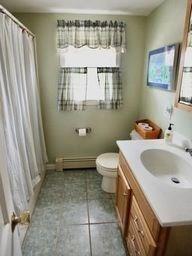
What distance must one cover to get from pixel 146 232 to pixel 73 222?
1072mm

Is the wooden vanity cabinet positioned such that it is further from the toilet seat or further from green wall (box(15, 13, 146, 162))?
green wall (box(15, 13, 146, 162))

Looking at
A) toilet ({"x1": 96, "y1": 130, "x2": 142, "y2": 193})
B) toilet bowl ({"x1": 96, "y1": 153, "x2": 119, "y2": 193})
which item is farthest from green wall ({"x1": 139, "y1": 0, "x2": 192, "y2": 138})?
toilet bowl ({"x1": 96, "y1": 153, "x2": 119, "y2": 193})

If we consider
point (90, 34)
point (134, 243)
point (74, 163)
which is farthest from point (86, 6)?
point (134, 243)

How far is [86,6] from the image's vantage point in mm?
2086

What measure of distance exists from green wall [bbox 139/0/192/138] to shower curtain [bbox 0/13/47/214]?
1.39 m

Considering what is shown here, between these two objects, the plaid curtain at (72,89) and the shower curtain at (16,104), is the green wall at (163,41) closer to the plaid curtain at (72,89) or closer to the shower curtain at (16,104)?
the plaid curtain at (72,89)

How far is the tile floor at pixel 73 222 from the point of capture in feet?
5.32

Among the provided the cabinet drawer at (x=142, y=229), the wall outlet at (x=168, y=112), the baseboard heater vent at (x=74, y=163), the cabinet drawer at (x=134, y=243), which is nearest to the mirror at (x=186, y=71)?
the wall outlet at (x=168, y=112)

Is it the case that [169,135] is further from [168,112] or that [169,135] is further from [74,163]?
[74,163]

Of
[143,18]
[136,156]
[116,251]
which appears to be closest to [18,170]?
[136,156]

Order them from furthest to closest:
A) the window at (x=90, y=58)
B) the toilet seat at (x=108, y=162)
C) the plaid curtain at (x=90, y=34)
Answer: the window at (x=90, y=58) < the plaid curtain at (x=90, y=34) < the toilet seat at (x=108, y=162)

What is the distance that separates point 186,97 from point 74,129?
1.63 metres

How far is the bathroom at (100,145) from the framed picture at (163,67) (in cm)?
3

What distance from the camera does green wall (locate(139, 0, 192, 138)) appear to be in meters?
1.61
